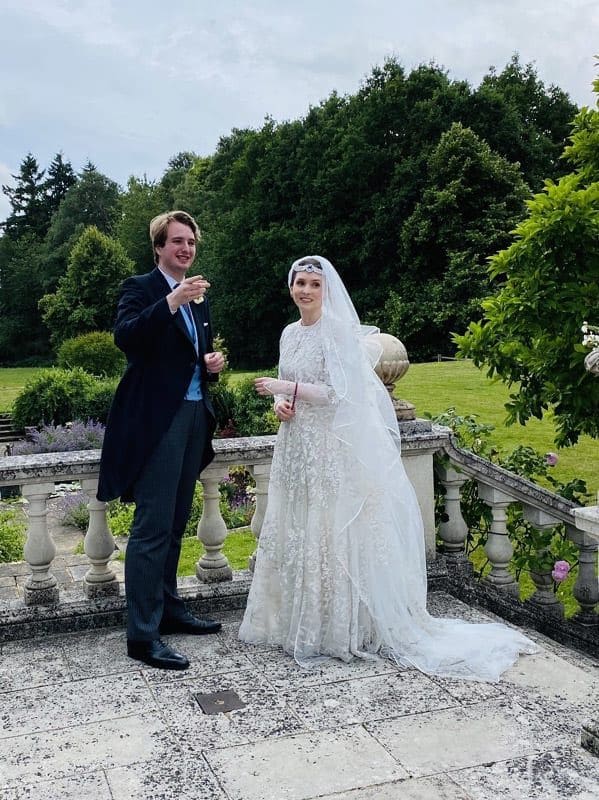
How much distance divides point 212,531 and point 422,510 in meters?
1.21

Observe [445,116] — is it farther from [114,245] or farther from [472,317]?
[114,245]

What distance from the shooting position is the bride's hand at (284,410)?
388 cm

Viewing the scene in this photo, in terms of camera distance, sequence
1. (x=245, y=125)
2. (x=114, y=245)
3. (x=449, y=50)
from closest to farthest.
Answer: (x=449, y=50)
(x=245, y=125)
(x=114, y=245)

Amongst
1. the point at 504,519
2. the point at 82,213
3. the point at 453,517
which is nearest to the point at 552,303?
the point at 504,519

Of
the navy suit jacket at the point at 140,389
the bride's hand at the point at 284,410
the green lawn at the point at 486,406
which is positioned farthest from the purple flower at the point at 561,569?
the navy suit jacket at the point at 140,389

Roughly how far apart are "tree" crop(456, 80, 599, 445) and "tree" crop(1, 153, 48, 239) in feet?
184

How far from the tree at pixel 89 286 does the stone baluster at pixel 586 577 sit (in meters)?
39.7

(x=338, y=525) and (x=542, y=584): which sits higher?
(x=338, y=525)

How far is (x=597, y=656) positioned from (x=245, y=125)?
126ft

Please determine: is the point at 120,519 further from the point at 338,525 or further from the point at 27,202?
the point at 27,202

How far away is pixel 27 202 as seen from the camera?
57.6 metres

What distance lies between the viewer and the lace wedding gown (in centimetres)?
371

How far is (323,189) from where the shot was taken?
31266 millimetres

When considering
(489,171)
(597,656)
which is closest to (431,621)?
(597,656)
